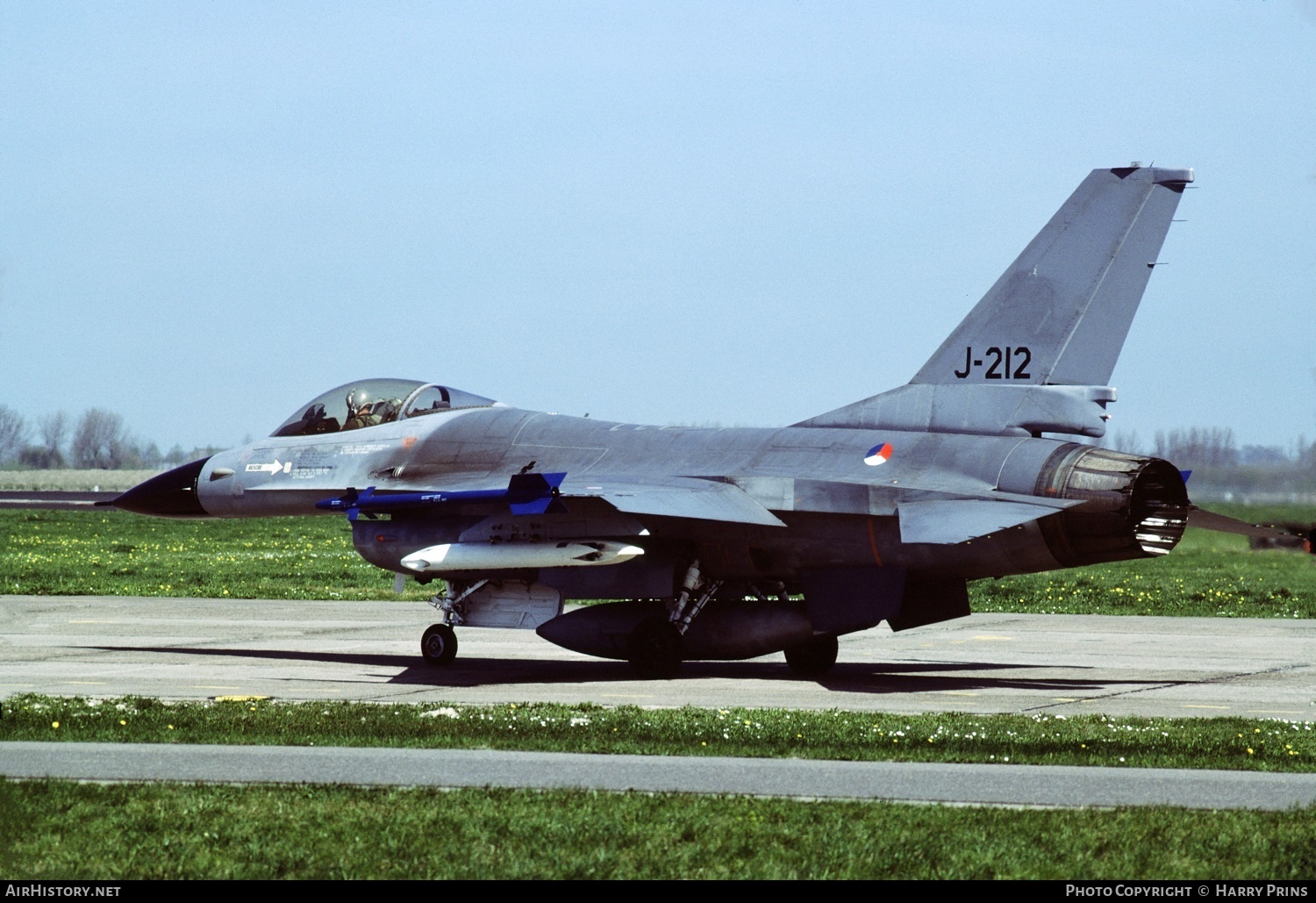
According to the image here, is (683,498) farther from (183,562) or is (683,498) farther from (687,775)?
(183,562)

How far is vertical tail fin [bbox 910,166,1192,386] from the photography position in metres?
17.7

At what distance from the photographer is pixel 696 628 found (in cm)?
1928

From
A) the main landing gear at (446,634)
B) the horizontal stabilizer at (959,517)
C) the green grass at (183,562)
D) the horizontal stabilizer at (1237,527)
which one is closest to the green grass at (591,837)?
the horizontal stabilizer at (1237,527)

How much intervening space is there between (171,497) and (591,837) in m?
15.4

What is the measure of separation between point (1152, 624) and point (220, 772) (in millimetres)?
19112

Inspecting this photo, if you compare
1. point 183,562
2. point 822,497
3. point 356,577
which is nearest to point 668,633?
point 822,497

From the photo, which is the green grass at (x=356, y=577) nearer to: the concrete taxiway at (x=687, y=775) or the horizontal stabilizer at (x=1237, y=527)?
the horizontal stabilizer at (x=1237, y=527)

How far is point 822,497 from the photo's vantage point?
58.9 feet

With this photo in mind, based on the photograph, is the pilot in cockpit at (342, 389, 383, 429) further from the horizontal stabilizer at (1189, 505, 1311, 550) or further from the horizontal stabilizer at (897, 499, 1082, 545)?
the horizontal stabilizer at (1189, 505, 1311, 550)

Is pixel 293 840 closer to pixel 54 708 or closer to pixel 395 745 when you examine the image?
pixel 395 745

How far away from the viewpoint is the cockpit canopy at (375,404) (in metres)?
21.7

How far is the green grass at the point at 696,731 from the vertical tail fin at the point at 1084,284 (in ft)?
14.7

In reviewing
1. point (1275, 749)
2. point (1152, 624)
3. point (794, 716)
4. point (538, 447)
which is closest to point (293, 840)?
point (794, 716)

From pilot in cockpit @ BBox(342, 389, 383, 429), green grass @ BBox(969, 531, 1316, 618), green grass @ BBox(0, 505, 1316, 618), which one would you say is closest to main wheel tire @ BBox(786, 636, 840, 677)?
pilot in cockpit @ BBox(342, 389, 383, 429)
